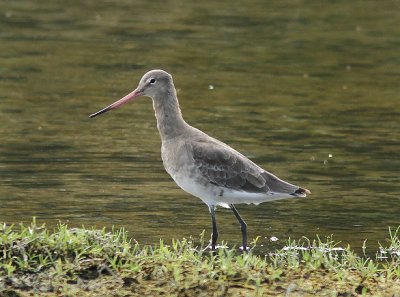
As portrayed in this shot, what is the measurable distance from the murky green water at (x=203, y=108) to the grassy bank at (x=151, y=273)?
7.28 ft

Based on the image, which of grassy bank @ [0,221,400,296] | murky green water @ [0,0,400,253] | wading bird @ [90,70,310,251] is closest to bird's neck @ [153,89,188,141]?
wading bird @ [90,70,310,251]

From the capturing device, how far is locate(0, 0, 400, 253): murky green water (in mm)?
11773

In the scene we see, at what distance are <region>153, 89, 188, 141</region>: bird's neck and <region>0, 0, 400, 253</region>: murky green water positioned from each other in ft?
3.33

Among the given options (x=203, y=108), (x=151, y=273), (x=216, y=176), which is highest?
(x=203, y=108)

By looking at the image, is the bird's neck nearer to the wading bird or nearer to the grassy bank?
the wading bird

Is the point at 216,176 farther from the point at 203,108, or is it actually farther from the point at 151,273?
the point at 203,108

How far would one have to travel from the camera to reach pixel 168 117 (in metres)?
10.3

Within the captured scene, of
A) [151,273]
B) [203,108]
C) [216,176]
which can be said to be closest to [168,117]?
[216,176]

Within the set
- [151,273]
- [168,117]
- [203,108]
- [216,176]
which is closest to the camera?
[151,273]

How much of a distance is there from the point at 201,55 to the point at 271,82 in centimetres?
239

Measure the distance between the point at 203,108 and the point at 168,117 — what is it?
6.99m

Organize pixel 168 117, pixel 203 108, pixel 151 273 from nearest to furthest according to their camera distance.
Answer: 1. pixel 151 273
2. pixel 168 117
3. pixel 203 108

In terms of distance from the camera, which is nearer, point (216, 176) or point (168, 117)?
point (216, 176)

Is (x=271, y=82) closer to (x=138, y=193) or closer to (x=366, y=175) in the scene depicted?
(x=366, y=175)
